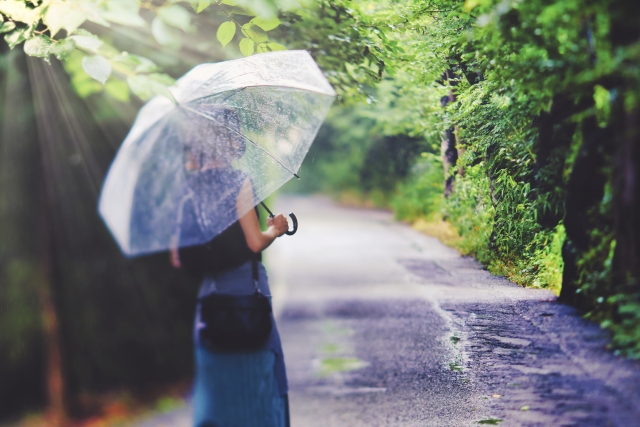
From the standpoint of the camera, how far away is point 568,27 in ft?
4.69

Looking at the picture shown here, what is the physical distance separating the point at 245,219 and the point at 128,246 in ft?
1.78

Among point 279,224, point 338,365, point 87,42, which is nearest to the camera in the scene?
point 87,42

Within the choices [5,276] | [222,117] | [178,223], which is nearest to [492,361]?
[178,223]

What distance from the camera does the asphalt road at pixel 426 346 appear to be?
170 centimetres

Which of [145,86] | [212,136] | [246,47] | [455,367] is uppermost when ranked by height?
[246,47]

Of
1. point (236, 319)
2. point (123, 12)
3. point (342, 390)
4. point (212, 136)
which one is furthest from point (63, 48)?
point (342, 390)

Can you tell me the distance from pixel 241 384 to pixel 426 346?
95 cm

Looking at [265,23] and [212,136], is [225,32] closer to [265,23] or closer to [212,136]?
[265,23]

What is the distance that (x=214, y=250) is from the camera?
6.79 feet

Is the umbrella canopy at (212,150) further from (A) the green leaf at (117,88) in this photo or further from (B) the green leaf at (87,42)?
(B) the green leaf at (87,42)

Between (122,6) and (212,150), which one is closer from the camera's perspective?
(122,6)

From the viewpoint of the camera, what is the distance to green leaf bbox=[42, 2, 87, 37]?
1.80 metres

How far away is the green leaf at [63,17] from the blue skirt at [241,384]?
1.16m

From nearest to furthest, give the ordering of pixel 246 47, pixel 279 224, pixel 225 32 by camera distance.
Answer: pixel 279 224
pixel 225 32
pixel 246 47
